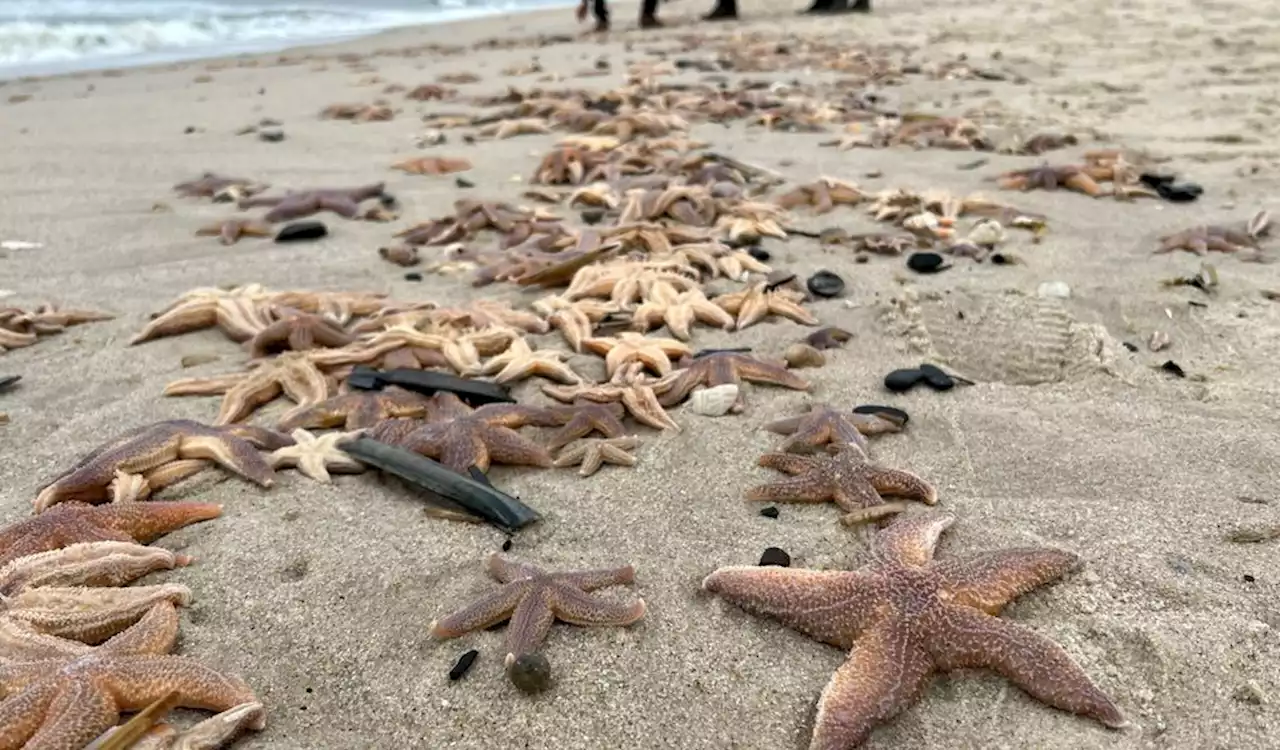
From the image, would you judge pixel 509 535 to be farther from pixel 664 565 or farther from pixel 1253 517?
pixel 1253 517

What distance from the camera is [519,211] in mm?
7012

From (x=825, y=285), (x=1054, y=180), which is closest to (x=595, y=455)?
(x=825, y=285)

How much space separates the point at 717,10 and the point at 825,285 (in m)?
18.1

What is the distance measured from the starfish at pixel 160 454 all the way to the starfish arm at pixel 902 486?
2.22 m

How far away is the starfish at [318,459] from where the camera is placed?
3.54m

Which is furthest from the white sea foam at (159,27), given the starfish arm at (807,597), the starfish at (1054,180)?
the starfish arm at (807,597)

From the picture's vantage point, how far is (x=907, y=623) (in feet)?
8.38

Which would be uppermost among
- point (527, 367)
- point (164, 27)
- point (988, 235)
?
point (164, 27)

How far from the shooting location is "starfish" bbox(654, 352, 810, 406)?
4156mm

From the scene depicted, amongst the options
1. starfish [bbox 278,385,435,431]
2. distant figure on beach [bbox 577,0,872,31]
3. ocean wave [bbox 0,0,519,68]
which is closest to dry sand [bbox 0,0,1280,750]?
starfish [bbox 278,385,435,431]

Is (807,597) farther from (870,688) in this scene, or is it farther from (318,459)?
(318,459)

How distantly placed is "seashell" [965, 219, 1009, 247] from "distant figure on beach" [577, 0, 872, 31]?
1588 centimetres

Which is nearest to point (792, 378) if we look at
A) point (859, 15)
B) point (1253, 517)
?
point (1253, 517)

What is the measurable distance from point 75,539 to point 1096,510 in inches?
133
